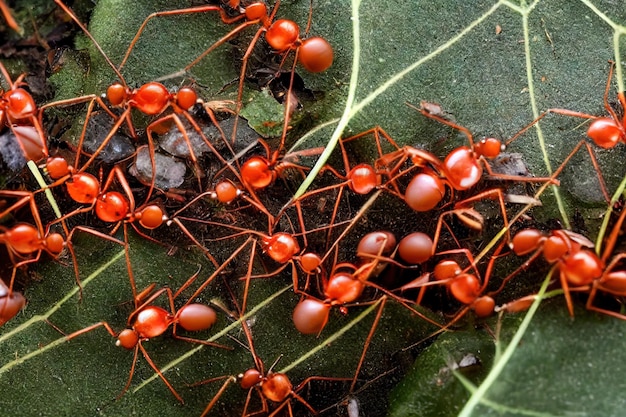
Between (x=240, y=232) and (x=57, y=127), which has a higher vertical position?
(x=57, y=127)

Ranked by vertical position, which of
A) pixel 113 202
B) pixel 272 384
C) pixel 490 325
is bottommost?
pixel 272 384

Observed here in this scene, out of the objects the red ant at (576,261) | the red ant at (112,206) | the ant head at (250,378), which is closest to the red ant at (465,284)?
the red ant at (576,261)

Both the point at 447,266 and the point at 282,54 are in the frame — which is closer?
the point at 447,266

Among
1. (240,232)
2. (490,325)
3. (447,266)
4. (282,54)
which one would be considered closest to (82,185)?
(240,232)


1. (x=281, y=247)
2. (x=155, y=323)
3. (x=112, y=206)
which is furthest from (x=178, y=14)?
(x=155, y=323)

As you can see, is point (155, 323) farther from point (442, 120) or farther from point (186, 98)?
point (442, 120)

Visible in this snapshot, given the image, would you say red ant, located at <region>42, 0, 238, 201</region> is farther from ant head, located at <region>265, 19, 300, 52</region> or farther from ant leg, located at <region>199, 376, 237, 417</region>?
ant leg, located at <region>199, 376, 237, 417</region>

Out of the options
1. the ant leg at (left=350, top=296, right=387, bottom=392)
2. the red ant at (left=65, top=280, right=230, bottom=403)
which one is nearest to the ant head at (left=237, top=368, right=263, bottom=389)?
the red ant at (left=65, top=280, right=230, bottom=403)

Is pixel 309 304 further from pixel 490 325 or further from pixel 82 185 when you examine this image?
pixel 82 185
